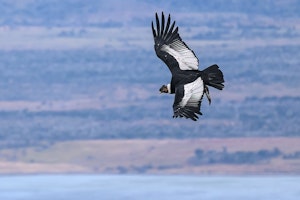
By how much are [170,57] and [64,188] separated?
3484cm

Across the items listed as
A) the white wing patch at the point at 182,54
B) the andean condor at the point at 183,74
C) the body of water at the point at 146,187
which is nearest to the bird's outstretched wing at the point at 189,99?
the andean condor at the point at 183,74

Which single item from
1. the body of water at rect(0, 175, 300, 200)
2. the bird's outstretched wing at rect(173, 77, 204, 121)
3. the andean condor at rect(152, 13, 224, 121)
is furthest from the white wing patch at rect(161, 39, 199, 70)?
the body of water at rect(0, 175, 300, 200)

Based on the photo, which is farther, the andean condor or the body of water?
the body of water

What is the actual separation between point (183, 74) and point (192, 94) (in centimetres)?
77

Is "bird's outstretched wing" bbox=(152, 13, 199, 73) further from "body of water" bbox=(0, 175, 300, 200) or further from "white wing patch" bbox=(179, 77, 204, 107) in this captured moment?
"body of water" bbox=(0, 175, 300, 200)

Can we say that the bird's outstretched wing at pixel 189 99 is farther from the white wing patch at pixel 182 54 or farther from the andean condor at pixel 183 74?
the white wing patch at pixel 182 54

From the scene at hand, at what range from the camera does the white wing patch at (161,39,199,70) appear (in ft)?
70.6

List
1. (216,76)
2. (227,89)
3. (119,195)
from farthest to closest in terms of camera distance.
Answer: (227,89) → (119,195) → (216,76)

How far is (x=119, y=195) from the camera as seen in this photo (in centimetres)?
5462

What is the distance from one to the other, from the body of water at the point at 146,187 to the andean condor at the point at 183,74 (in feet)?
94.6

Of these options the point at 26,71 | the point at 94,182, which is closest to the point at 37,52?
the point at 26,71

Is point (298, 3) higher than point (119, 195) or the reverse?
higher

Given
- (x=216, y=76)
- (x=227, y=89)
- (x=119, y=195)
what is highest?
(x=227, y=89)

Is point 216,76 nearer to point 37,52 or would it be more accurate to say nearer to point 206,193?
point 206,193
